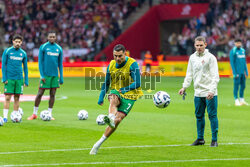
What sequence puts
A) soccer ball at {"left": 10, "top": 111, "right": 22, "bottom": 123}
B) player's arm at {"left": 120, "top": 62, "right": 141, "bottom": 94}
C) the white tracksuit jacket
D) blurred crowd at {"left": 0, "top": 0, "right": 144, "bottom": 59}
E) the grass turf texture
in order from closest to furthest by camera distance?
the grass turf texture < player's arm at {"left": 120, "top": 62, "right": 141, "bottom": 94} < the white tracksuit jacket < soccer ball at {"left": 10, "top": 111, "right": 22, "bottom": 123} < blurred crowd at {"left": 0, "top": 0, "right": 144, "bottom": 59}

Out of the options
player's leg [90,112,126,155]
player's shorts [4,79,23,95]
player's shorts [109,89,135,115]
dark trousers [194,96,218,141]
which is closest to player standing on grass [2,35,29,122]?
player's shorts [4,79,23,95]

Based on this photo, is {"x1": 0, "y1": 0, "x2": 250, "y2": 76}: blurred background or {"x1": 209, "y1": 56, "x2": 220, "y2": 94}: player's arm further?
{"x1": 0, "y1": 0, "x2": 250, "y2": 76}: blurred background

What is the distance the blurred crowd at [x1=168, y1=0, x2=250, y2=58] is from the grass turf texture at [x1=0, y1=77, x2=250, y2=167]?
19102 millimetres

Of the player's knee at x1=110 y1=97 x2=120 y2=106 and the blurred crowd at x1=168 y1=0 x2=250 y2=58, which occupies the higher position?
the blurred crowd at x1=168 y1=0 x2=250 y2=58

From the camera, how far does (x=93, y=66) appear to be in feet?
129

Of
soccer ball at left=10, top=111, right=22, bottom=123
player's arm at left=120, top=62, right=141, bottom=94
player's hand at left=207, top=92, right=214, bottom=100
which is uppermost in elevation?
player's arm at left=120, top=62, right=141, bottom=94

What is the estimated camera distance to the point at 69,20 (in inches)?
1868

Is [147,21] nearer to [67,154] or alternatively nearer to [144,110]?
[144,110]

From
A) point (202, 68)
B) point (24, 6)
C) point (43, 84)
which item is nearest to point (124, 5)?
point (24, 6)

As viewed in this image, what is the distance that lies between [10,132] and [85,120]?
124 inches

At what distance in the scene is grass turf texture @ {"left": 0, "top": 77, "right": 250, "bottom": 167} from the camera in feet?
32.0

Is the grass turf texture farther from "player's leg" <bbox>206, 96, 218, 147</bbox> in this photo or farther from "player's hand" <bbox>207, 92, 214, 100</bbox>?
"player's hand" <bbox>207, 92, 214, 100</bbox>

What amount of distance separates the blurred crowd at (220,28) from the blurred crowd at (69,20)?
6.15 m

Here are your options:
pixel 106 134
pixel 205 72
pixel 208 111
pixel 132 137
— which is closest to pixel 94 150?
pixel 106 134
